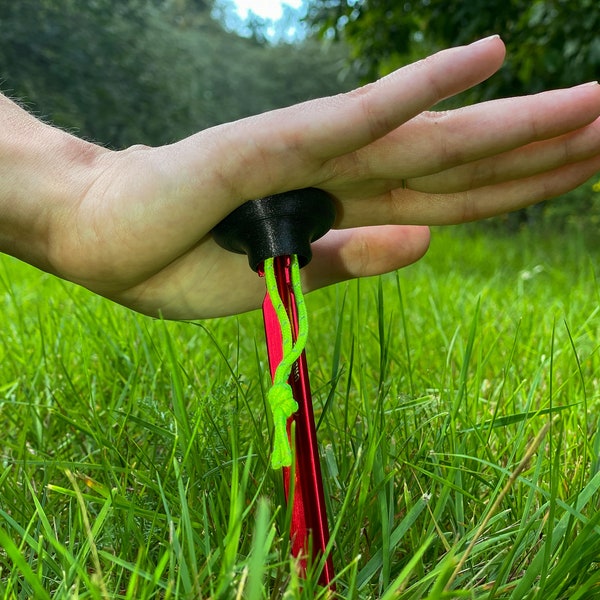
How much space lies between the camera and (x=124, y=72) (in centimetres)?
1361

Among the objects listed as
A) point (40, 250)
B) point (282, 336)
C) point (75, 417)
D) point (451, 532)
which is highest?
point (40, 250)

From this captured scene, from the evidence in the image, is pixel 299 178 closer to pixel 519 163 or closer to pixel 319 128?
pixel 319 128

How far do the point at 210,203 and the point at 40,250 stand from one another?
338 millimetres

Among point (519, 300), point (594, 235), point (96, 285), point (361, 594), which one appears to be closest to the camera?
point (361, 594)

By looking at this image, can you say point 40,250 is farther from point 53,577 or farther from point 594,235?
point 594,235

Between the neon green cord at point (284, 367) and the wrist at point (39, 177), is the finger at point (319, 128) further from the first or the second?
the wrist at point (39, 177)

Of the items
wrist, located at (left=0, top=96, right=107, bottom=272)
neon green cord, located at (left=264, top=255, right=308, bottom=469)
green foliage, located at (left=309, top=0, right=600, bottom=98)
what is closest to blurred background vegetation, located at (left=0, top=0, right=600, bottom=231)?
green foliage, located at (left=309, top=0, right=600, bottom=98)

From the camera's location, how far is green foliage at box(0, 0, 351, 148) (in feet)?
38.9

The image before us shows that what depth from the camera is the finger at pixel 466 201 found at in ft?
2.96

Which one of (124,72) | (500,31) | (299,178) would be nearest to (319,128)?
(299,178)

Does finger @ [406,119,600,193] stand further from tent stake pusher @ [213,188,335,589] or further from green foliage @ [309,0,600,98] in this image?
green foliage @ [309,0,600,98]

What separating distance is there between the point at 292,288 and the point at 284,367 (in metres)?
0.11

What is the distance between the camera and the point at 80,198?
2.97ft

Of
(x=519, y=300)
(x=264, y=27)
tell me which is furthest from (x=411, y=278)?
(x=264, y=27)
